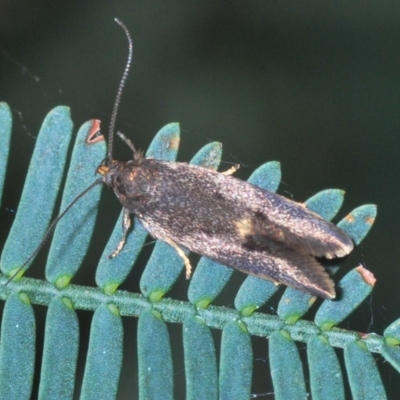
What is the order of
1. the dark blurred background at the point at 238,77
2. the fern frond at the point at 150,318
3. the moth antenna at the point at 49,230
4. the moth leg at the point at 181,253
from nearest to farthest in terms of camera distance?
the fern frond at the point at 150,318, the moth antenna at the point at 49,230, the moth leg at the point at 181,253, the dark blurred background at the point at 238,77

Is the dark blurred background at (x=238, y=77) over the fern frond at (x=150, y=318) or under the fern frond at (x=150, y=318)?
over

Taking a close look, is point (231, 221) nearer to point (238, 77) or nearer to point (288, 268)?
point (288, 268)

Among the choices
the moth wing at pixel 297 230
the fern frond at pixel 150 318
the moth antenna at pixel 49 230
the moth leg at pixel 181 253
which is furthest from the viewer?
the moth wing at pixel 297 230

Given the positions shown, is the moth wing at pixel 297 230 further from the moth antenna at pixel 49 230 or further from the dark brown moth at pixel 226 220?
the moth antenna at pixel 49 230

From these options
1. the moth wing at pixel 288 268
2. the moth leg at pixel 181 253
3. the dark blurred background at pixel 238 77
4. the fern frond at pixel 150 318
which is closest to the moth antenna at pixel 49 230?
the fern frond at pixel 150 318

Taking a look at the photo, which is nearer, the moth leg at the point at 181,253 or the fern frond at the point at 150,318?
the fern frond at the point at 150,318

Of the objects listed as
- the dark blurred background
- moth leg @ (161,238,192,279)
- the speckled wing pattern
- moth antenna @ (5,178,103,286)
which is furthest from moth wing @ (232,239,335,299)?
the dark blurred background

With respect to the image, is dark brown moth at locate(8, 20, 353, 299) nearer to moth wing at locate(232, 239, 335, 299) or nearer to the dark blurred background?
moth wing at locate(232, 239, 335, 299)

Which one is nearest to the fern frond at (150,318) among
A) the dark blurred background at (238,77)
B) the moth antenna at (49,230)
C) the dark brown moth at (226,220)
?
the moth antenna at (49,230)
